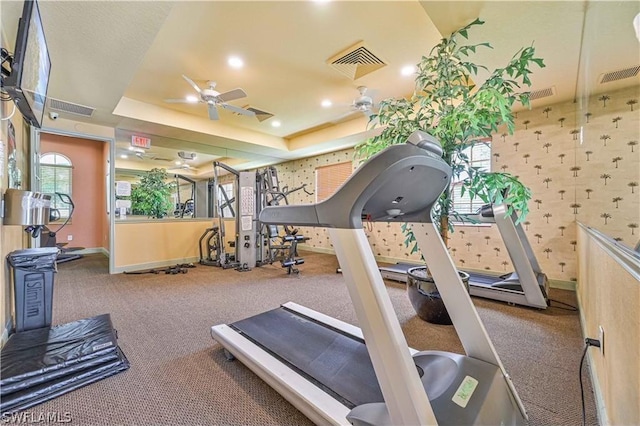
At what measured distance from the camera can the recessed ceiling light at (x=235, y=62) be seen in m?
3.13

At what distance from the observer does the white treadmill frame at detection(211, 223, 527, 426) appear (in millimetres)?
926

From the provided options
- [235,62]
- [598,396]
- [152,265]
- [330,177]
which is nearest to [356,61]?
[235,62]

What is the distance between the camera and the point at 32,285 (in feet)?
7.09

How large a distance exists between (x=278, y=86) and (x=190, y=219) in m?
3.49

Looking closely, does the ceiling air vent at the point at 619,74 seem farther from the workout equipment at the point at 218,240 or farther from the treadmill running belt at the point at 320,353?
the workout equipment at the point at 218,240

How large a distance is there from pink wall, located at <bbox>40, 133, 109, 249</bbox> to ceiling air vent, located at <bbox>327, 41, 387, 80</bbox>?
617cm

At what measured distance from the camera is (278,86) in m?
3.84

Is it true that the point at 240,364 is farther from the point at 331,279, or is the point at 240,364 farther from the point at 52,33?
the point at 52,33

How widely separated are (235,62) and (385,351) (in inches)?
136

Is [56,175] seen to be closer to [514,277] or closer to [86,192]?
[86,192]

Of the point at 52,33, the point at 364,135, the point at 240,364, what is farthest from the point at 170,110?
the point at 240,364

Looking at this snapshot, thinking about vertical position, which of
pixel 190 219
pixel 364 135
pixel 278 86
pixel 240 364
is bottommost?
pixel 240 364

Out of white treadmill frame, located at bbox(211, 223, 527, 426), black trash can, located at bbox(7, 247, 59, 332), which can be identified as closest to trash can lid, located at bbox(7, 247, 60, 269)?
black trash can, located at bbox(7, 247, 59, 332)

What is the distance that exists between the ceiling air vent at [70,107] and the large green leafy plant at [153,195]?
67.0 inches
